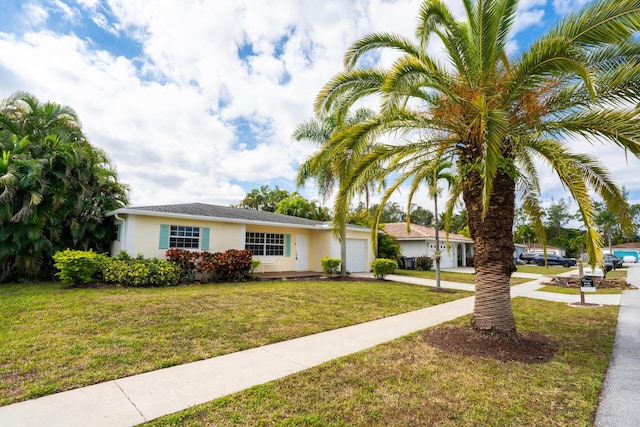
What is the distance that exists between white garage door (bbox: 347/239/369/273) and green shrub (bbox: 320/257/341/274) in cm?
242

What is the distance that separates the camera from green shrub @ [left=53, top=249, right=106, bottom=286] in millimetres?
10451

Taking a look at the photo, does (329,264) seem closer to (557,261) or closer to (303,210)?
(303,210)

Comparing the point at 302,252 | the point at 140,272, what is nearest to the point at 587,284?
the point at 302,252

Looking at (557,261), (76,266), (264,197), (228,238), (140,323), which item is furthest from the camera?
(264,197)

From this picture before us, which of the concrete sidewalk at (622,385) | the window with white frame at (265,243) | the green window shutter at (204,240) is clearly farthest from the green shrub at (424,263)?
the concrete sidewalk at (622,385)

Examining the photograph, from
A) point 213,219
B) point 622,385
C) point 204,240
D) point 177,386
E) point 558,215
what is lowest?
point 622,385

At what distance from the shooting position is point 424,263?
24172 millimetres

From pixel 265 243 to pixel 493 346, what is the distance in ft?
43.8

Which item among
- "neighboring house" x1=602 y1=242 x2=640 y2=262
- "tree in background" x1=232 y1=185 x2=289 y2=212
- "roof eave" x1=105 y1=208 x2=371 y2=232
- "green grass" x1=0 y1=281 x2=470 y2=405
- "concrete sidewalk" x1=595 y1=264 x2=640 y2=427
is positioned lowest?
"concrete sidewalk" x1=595 y1=264 x2=640 y2=427

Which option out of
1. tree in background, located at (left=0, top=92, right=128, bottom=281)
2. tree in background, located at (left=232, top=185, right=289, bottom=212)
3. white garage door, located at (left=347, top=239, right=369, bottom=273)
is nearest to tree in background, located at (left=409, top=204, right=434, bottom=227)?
tree in background, located at (left=232, top=185, right=289, bottom=212)

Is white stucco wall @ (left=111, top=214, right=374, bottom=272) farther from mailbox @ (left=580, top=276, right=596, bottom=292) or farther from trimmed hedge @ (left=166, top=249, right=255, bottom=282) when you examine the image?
mailbox @ (left=580, top=276, right=596, bottom=292)

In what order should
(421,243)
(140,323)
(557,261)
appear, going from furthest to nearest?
(557,261), (421,243), (140,323)

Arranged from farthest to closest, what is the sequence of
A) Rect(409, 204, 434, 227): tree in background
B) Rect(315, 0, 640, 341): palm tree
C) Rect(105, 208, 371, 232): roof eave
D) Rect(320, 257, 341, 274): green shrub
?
Rect(409, 204, 434, 227): tree in background → Rect(320, 257, 341, 274): green shrub → Rect(105, 208, 371, 232): roof eave → Rect(315, 0, 640, 341): palm tree

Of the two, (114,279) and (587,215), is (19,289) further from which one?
(587,215)
